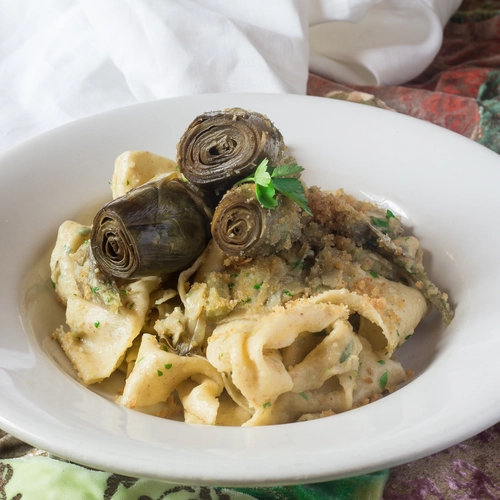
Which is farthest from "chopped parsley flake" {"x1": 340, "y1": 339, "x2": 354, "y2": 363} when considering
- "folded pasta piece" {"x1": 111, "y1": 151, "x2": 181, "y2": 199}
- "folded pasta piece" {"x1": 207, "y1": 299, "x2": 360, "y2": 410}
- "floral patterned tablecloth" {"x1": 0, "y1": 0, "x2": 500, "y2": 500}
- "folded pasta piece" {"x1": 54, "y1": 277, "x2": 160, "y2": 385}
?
"folded pasta piece" {"x1": 111, "y1": 151, "x2": 181, "y2": 199}

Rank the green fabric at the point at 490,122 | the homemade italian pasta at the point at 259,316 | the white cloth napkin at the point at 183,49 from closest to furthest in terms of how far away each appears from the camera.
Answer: the homemade italian pasta at the point at 259,316, the green fabric at the point at 490,122, the white cloth napkin at the point at 183,49

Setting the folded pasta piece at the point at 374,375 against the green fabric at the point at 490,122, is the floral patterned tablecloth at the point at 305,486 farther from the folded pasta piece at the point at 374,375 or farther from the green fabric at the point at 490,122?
the green fabric at the point at 490,122

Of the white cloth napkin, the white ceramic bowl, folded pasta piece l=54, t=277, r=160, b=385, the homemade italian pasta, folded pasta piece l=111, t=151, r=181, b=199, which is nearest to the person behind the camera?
the white ceramic bowl

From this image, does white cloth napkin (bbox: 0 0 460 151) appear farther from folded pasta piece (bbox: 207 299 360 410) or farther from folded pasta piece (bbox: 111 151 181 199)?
folded pasta piece (bbox: 207 299 360 410)

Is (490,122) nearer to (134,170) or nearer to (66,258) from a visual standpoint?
(134,170)

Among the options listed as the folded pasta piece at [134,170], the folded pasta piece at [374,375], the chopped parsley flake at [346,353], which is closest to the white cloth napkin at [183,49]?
the folded pasta piece at [134,170]
